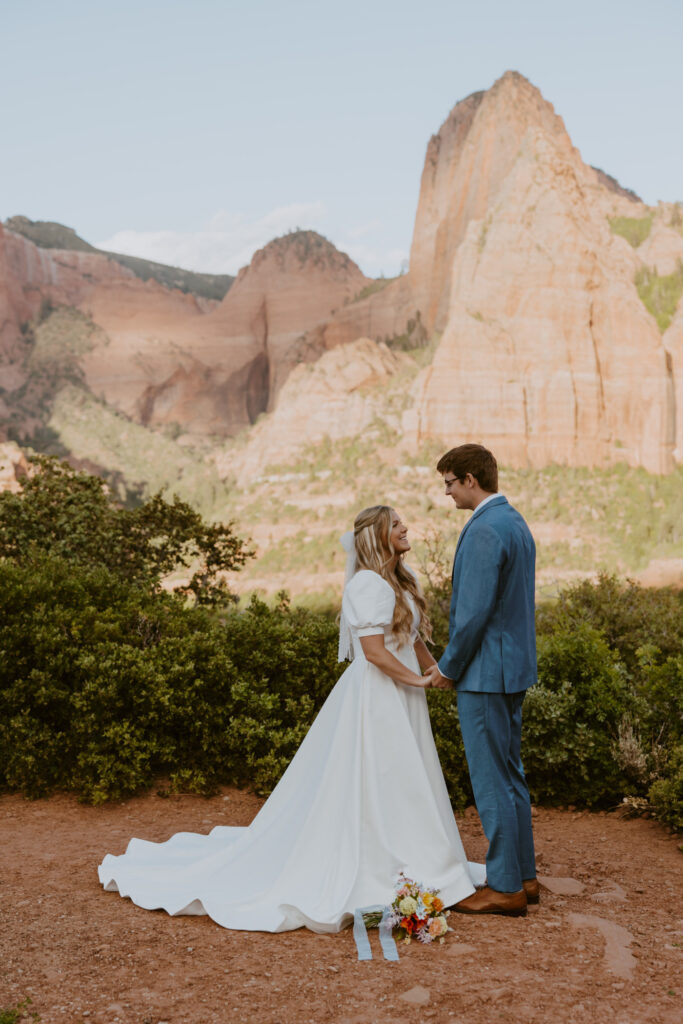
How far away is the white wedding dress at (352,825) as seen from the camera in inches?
154

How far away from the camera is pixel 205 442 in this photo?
8056cm

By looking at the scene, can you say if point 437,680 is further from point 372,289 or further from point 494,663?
point 372,289

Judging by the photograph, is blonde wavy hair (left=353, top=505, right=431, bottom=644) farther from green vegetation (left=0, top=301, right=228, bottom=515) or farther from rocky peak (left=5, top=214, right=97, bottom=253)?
rocky peak (left=5, top=214, right=97, bottom=253)

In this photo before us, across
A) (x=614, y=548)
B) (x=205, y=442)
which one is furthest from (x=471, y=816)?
(x=205, y=442)

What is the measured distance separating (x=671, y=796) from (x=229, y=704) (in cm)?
334

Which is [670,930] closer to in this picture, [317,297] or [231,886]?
[231,886]

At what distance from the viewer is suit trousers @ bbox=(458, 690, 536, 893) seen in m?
3.97

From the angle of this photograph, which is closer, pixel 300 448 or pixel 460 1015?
pixel 460 1015

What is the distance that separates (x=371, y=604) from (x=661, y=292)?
63896 mm

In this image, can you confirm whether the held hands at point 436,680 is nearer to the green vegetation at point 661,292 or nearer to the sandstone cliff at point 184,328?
the green vegetation at point 661,292

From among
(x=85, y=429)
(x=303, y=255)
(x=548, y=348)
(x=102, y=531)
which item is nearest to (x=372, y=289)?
(x=303, y=255)

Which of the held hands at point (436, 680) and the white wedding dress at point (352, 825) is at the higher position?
the held hands at point (436, 680)

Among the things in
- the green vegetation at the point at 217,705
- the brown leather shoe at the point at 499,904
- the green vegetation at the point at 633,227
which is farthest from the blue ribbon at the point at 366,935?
the green vegetation at the point at 633,227

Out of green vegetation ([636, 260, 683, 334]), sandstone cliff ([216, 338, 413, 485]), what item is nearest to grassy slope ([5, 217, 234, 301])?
sandstone cliff ([216, 338, 413, 485])
